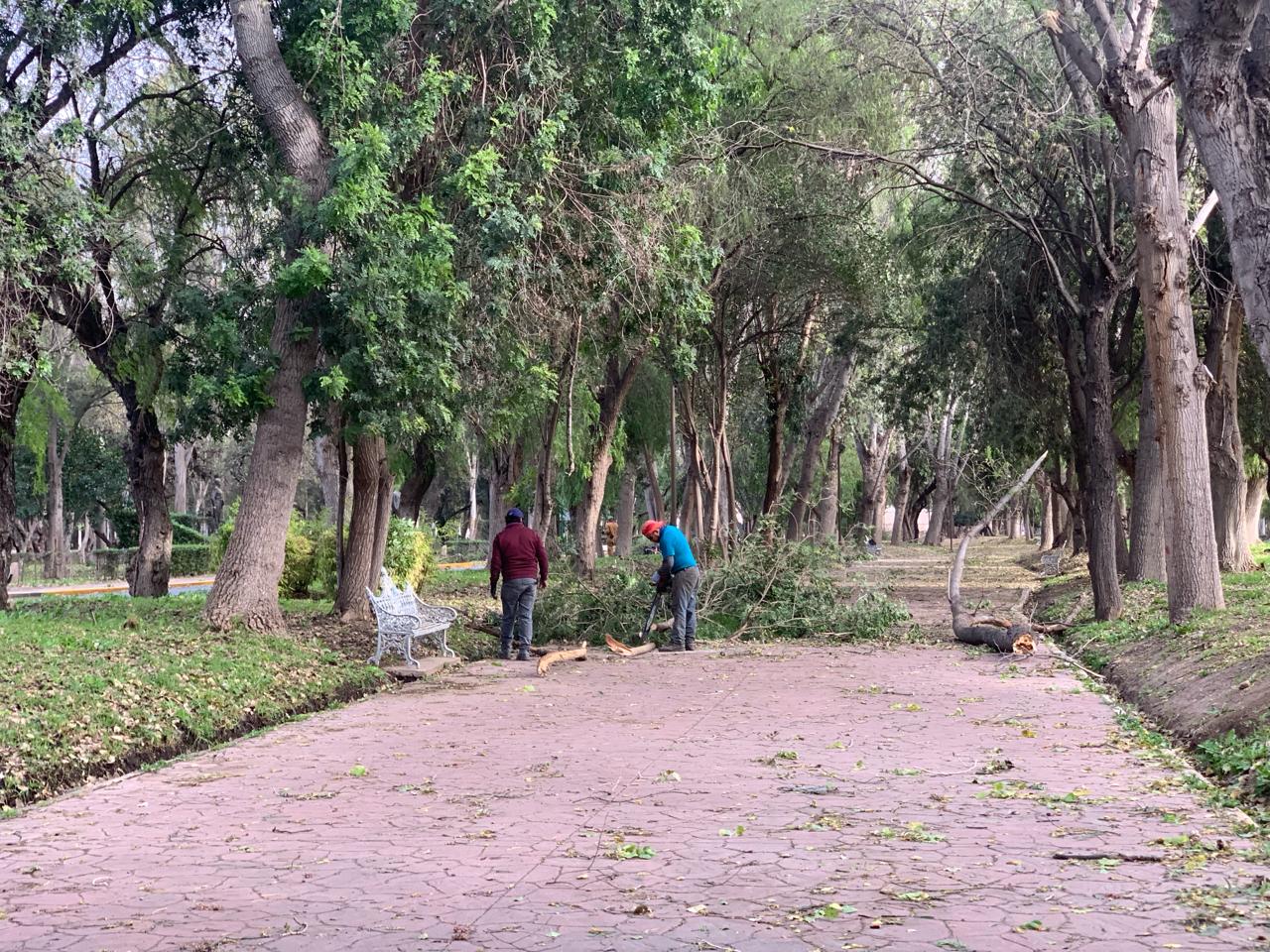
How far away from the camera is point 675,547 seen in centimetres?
1720

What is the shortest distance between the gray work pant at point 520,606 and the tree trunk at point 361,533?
2.63 meters

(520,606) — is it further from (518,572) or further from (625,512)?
(625,512)

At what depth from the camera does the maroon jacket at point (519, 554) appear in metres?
16.3

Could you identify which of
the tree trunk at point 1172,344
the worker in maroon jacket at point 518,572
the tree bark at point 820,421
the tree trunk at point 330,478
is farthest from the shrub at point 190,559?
the tree trunk at point 1172,344

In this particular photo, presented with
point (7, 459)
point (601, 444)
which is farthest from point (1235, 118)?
point (601, 444)

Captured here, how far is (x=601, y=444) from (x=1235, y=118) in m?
19.2

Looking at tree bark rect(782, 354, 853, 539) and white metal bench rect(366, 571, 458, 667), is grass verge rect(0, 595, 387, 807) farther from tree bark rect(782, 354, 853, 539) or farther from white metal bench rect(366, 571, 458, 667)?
tree bark rect(782, 354, 853, 539)

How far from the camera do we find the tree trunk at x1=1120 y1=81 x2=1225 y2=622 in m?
15.6

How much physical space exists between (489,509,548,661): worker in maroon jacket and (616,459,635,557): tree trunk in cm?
2219

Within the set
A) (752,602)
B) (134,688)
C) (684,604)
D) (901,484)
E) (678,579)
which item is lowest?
(134,688)

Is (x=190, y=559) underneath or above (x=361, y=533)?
underneath

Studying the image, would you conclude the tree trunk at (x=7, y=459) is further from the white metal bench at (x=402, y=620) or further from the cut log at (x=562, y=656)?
the cut log at (x=562, y=656)

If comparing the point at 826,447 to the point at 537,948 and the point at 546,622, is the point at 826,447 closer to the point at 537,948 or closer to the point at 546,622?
the point at 546,622

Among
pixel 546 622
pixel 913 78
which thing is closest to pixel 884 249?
pixel 913 78
